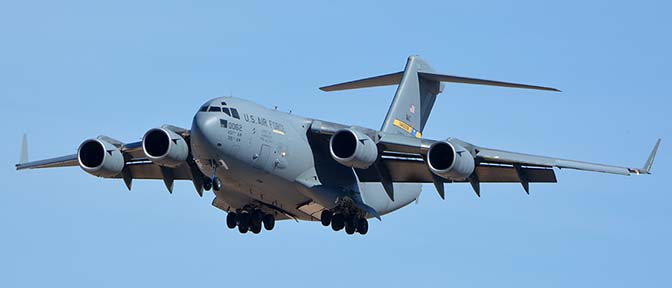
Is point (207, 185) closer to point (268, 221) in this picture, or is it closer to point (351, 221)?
point (268, 221)

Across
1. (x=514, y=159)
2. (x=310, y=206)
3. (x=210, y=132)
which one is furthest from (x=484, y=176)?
(x=210, y=132)

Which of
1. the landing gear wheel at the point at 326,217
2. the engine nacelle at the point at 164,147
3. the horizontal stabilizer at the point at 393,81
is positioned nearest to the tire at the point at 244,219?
the landing gear wheel at the point at 326,217

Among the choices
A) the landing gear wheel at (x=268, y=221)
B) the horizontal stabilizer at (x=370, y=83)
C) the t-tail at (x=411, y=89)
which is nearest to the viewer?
the landing gear wheel at (x=268, y=221)

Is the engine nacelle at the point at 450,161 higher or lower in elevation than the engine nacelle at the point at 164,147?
higher

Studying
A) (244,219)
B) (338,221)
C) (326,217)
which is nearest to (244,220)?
(244,219)

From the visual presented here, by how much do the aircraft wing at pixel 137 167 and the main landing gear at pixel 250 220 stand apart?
0.95 m

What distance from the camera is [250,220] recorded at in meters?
29.6

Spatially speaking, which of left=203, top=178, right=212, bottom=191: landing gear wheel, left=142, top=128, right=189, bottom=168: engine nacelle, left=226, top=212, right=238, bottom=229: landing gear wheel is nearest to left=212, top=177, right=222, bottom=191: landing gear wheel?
left=203, top=178, right=212, bottom=191: landing gear wheel

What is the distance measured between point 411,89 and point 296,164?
5.12 metres

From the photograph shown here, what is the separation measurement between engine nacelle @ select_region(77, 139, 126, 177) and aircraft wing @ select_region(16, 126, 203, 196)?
0.27 meters

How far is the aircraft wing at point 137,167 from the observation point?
29.1m

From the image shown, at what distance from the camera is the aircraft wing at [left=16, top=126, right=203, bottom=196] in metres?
29.1

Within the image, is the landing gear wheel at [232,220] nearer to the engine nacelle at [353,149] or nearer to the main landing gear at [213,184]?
the main landing gear at [213,184]

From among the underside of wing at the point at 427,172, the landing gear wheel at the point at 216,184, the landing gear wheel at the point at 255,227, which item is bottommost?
the landing gear wheel at the point at 216,184
